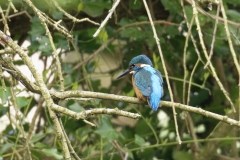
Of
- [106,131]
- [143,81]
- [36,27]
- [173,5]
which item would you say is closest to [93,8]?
[36,27]

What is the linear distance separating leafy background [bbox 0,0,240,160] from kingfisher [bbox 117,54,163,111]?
0.32 ft

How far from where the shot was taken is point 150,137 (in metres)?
3.86

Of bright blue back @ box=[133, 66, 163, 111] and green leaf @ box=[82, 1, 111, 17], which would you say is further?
green leaf @ box=[82, 1, 111, 17]

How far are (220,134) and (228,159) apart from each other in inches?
10.6

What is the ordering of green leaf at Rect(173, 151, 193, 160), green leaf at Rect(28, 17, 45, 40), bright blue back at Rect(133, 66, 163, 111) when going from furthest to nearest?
green leaf at Rect(173, 151, 193, 160) → green leaf at Rect(28, 17, 45, 40) → bright blue back at Rect(133, 66, 163, 111)

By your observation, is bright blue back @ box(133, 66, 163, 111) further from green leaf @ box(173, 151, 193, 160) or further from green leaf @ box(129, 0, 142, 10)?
green leaf @ box(173, 151, 193, 160)

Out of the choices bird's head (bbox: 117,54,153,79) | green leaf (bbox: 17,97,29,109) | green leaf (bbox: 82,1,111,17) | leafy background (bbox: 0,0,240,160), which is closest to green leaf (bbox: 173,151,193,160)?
leafy background (bbox: 0,0,240,160)

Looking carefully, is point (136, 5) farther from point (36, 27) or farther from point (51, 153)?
point (51, 153)

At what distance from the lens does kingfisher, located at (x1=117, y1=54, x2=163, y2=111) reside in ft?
8.56

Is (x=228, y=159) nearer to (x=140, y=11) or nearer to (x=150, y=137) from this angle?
(x=150, y=137)

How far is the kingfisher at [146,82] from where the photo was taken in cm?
261

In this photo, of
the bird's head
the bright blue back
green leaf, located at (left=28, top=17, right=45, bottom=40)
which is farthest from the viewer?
green leaf, located at (left=28, top=17, right=45, bottom=40)

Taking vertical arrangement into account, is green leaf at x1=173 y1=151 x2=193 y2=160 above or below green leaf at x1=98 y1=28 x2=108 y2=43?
below

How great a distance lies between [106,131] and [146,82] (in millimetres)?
406
